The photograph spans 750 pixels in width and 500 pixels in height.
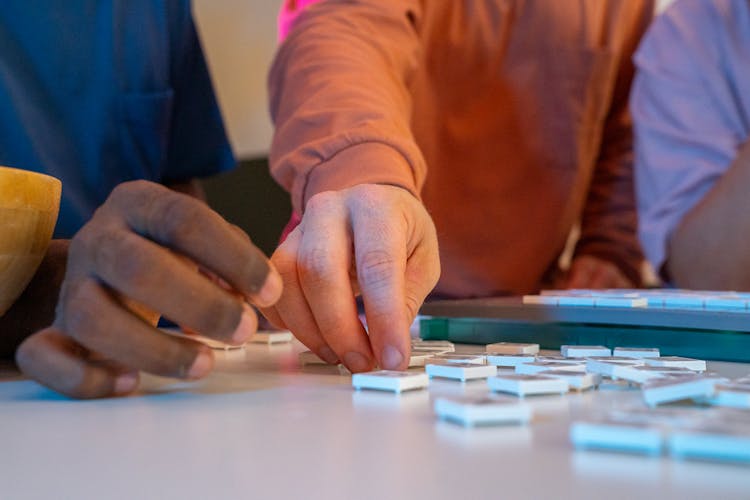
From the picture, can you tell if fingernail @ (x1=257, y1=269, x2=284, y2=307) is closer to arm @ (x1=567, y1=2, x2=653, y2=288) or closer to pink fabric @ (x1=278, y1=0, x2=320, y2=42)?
pink fabric @ (x1=278, y1=0, x2=320, y2=42)

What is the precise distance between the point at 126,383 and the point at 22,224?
0.17 metres

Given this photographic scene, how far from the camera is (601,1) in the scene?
1.51 m

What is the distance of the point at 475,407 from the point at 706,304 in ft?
1.37

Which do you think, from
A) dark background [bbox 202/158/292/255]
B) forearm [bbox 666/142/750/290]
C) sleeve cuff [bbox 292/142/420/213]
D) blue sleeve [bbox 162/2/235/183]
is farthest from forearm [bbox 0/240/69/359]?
dark background [bbox 202/158/292/255]

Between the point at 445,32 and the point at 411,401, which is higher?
the point at 445,32

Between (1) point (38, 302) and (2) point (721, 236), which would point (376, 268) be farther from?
(2) point (721, 236)

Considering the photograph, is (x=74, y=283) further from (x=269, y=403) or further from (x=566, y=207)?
(x=566, y=207)

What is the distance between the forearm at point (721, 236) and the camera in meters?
1.29

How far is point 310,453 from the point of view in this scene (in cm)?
33

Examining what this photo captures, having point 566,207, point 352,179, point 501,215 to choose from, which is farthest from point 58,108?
point 566,207

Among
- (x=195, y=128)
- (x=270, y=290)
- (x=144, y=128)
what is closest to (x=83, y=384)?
(x=270, y=290)

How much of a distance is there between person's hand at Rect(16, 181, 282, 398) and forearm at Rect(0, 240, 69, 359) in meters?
0.18

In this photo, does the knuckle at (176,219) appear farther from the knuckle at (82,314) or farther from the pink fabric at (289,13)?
the pink fabric at (289,13)

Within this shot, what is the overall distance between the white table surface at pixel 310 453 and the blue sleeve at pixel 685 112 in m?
1.10
